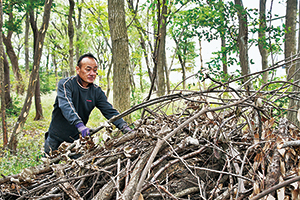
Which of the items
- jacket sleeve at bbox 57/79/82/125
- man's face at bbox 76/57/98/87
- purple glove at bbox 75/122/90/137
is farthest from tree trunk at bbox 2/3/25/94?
purple glove at bbox 75/122/90/137

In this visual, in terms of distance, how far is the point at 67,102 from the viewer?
7.85 ft

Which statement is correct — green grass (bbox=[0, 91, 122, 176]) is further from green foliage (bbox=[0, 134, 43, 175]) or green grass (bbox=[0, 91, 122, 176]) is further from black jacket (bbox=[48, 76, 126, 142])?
black jacket (bbox=[48, 76, 126, 142])

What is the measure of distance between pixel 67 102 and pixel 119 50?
80.1 inches

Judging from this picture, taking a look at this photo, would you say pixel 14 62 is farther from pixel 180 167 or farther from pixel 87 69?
pixel 180 167

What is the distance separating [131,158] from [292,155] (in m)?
0.97

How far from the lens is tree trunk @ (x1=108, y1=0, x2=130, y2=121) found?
405 centimetres

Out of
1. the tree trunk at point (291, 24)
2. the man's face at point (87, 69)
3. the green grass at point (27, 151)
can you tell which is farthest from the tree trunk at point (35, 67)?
the tree trunk at point (291, 24)

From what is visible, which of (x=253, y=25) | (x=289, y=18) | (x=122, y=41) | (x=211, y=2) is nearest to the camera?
(x=122, y=41)

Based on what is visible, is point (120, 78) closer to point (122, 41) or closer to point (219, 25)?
point (122, 41)

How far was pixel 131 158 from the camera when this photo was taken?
134cm

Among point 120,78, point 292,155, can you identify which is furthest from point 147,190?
point 120,78

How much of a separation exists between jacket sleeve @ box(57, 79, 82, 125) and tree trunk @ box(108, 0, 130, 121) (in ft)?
5.03

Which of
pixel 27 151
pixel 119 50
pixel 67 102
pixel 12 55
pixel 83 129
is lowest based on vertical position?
pixel 27 151

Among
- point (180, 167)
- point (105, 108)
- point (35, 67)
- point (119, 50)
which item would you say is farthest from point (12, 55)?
point (180, 167)
